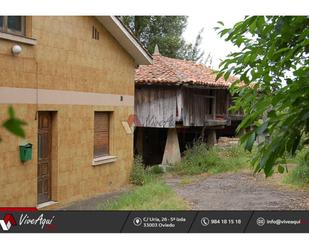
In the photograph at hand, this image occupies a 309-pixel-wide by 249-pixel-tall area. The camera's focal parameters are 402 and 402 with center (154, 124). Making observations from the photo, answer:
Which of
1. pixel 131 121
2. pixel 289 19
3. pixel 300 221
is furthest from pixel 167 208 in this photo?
pixel 131 121

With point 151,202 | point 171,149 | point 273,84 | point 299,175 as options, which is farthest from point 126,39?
point 273,84

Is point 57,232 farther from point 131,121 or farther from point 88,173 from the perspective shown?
point 131,121

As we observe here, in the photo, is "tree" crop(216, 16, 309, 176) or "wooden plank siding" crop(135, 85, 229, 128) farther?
"wooden plank siding" crop(135, 85, 229, 128)

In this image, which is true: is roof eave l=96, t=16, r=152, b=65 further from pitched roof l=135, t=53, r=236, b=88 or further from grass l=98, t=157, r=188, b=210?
grass l=98, t=157, r=188, b=210

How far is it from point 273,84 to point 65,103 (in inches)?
151

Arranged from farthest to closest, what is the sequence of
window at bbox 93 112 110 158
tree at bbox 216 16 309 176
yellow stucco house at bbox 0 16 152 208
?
window at bbox 93 112 110 158 → yellow stucco house at bbox 0 16 152 208 → tree at bbox 216 16 309 176

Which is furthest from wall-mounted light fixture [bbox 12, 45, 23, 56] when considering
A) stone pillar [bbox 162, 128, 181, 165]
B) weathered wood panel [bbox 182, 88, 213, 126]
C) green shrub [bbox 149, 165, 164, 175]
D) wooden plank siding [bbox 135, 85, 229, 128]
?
weathered wood panel [bbox 182, 88, 213, 126]

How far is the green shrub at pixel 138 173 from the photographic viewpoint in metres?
6.77

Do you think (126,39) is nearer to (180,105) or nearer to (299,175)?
(180,105)

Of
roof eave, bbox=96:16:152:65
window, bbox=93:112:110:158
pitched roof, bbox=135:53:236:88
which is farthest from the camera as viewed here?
pitched roof, bbox=135:53:236:88

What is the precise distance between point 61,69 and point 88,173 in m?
1.66

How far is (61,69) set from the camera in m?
5.62

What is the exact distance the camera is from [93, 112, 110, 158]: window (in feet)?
22.1

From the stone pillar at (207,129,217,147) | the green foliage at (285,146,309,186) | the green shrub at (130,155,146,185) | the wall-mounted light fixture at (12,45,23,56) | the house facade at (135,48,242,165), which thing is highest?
the wall-mounted light fixture at (12,45,23,56)
